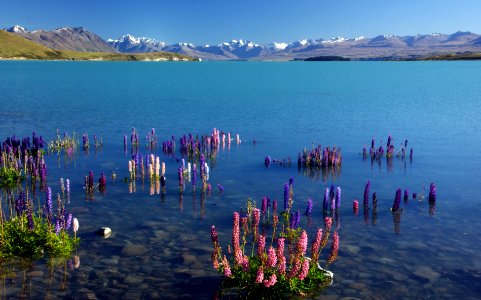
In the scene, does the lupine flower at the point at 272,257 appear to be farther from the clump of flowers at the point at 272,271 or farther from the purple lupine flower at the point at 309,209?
the purple lupine flower at the point at 309,209

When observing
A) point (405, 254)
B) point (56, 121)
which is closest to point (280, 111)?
point (56, 121)

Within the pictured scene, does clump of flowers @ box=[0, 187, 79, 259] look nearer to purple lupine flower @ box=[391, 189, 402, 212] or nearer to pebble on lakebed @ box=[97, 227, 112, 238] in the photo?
pebble on lakebed @ box=[97, 227, 112, 238]

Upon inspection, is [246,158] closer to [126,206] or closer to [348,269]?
[126,206]

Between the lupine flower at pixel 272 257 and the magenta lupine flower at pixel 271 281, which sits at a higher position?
the lupine flower at pixel 272 257

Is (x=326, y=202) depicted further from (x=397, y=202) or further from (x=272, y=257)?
(x=272, y=257)

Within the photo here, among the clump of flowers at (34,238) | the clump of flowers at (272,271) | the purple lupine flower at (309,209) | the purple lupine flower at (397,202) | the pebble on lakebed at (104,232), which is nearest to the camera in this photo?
the clump of flowers at (272,271)

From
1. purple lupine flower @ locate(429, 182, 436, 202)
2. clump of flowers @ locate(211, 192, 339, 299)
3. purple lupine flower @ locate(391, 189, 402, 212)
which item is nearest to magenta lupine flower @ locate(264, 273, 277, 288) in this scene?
clump of flowers @ locate(211, 192, 339, 299)

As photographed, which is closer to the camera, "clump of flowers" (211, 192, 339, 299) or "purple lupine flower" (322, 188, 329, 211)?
"clump of flowers" (211, 192, 339, 299)

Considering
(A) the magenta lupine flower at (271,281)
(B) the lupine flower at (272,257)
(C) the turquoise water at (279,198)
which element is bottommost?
(C) the turquoise water at (279,198)

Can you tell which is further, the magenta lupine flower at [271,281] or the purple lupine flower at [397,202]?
the purple lupine flower at [397,202]

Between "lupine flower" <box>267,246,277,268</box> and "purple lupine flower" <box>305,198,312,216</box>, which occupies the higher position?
"lupine flower" <box>267,246,277,268</box>

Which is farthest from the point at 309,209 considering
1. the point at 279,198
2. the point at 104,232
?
the point at 104,232

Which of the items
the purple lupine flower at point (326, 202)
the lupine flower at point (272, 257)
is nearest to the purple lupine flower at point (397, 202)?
the purple lupine flower at point (326, 202)

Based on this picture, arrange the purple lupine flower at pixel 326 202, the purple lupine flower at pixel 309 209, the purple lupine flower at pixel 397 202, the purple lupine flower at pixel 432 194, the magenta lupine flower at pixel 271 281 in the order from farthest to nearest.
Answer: the purple lupine flower at pixel 432 194 < the purple lupine flower at pixel 397 202 < the purple lupine flower at pixel 326 202 < the purple lupine flower at pixel 309 209 < the magenta lupine flower at pixel 271 281
